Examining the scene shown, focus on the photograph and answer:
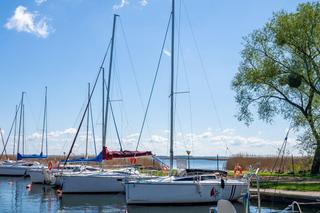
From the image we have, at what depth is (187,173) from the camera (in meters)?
33.8

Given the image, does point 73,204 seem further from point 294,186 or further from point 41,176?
point 41,176

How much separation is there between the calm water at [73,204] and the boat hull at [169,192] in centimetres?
54

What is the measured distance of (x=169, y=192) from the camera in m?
31.4

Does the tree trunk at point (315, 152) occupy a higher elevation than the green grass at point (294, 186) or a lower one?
higher

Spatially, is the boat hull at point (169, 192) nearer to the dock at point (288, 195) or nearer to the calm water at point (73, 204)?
the calm water at point (73, 204)

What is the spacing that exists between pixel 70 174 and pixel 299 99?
21644 mm

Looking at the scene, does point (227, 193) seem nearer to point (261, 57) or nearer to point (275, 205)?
point (275, 205)

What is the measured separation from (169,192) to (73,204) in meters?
6.69

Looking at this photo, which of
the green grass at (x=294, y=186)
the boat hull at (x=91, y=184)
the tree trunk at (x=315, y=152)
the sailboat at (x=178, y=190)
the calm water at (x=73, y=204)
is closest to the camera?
the calm water at (x=73, y=204)

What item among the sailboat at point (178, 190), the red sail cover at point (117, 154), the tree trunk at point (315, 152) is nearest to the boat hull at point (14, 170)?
the red sail cover at point (117, 154)

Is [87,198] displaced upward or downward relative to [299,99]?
downward

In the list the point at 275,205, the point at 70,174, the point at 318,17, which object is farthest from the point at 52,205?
the point at 318,17

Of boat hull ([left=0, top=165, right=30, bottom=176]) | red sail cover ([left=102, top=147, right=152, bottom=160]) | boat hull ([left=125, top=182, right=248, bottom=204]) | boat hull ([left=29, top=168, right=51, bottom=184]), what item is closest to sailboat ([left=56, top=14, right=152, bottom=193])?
red sail cover ([left=102, top=147, right=152, bottom=160])

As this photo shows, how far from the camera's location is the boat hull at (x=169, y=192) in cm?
3141
